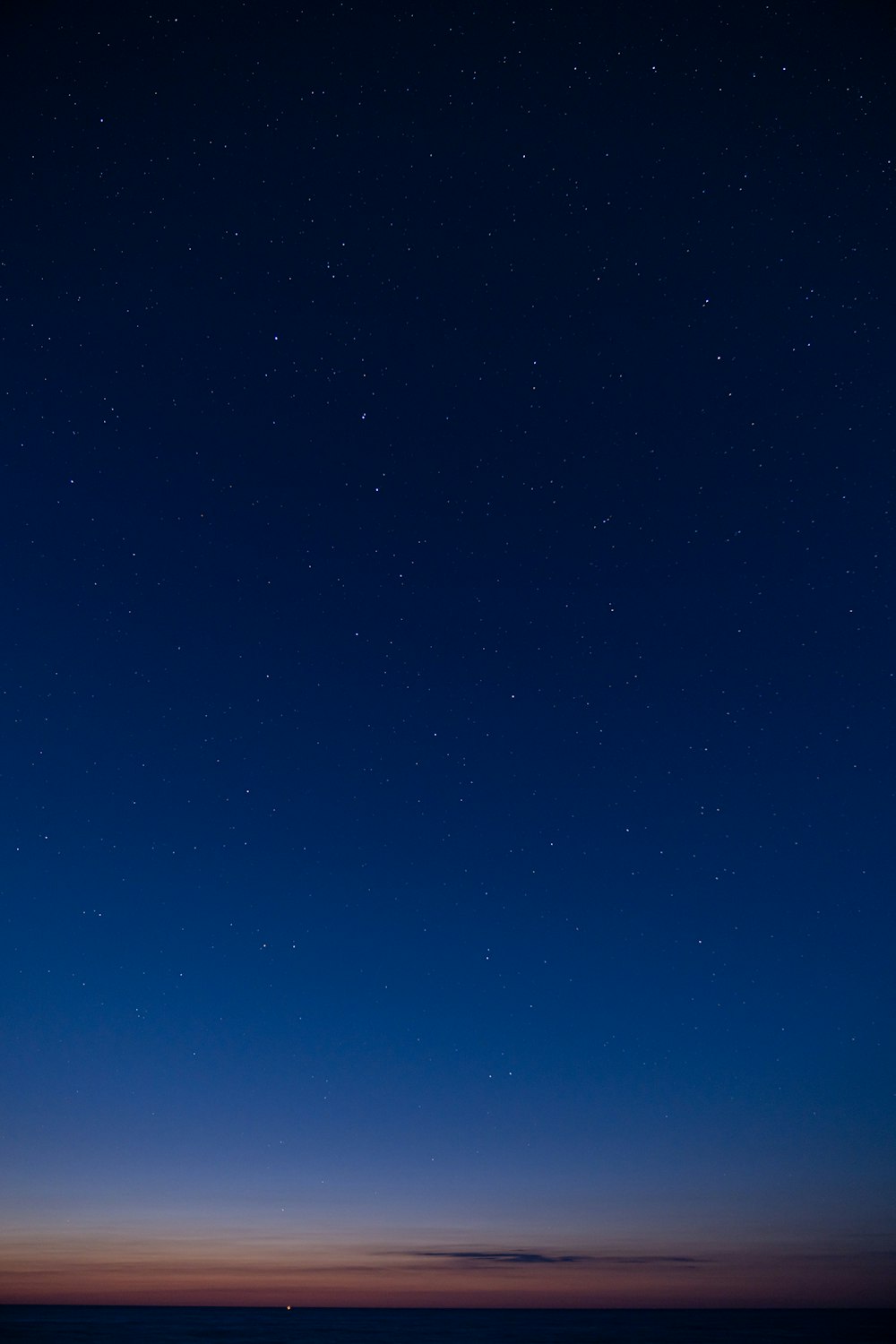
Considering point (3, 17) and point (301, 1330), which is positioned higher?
point (3, 17)

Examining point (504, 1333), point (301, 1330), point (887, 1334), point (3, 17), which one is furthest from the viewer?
point (301, 1330)

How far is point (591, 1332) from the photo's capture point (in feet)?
185

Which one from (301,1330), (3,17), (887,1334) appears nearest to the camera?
(3,17)

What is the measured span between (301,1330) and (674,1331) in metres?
22.0

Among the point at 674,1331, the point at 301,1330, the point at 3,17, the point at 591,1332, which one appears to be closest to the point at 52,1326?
the point at 301,1330

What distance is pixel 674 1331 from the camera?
56344 mm

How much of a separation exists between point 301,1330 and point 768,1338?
2739 cm

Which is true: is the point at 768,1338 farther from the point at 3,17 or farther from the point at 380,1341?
the point at 3,17

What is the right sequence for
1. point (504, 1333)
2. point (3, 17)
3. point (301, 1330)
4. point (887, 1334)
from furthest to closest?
point (301, 1330) < point (504, 1333) < point (887, 1334) < point (3, 17)

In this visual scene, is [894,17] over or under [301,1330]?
over

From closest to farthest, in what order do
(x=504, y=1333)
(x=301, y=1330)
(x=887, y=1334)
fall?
(x=887, y=1334)
(x=504, y=1333)
(x=301, y=1330)

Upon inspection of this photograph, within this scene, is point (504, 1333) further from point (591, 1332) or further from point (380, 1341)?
point (380, 1341)

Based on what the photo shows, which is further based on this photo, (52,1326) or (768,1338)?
(52,1326)

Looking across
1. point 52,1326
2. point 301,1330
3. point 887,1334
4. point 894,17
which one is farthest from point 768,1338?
point 894,17
